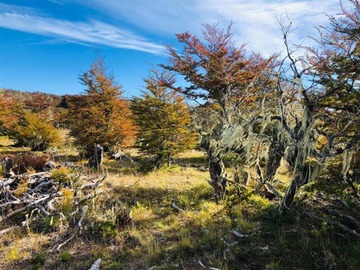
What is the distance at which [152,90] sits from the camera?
11195mm

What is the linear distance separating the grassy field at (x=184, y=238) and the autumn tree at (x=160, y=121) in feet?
12.5

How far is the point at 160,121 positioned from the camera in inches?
437

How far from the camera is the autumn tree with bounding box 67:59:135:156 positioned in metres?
12.1

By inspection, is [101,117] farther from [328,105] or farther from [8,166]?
[328,105]

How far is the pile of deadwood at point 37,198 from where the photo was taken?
19.8 ft

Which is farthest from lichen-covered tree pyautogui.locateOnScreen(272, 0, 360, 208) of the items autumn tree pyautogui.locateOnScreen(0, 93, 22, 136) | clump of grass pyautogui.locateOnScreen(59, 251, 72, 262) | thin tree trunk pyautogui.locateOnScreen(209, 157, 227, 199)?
autumn tree pyautogui.locateOnScreen(0, 93, 22, 136)

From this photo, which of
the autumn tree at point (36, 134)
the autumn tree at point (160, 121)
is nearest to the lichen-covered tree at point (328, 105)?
the autumn tree at point (160, 121)

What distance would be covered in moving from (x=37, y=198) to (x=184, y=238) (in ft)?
13.2

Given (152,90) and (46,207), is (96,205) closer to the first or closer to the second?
(46,207)

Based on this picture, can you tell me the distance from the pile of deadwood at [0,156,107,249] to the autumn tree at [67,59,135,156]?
4417mm

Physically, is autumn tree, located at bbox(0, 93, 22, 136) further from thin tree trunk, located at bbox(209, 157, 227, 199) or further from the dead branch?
the dead branch

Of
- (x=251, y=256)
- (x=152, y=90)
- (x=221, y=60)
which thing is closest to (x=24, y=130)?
(x=152, y=90)

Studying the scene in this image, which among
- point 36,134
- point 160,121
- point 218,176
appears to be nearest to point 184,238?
point 218,176

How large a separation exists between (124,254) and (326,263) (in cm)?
330
